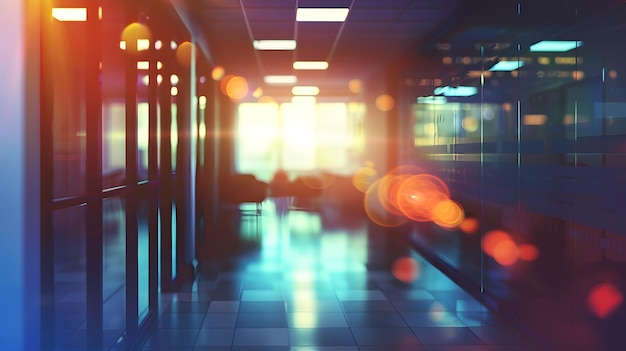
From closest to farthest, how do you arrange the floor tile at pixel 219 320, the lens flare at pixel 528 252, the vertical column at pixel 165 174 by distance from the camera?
the lens flare at pixel 528 252, the floor tile at pixel 219 320, the vertical column at pixel 165 174

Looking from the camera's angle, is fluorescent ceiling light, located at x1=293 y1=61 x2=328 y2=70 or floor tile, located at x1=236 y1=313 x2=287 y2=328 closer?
floor tile, located at x1=236 y1=313 x2=287 y2=328

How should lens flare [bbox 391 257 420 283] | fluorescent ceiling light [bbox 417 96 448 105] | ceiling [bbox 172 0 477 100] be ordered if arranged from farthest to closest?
fluorescent ceiling light [bbox 417 96 448 105] < lens flare [bbox 391 257 420 283] < ceiling [bbox 172 0 477 100]

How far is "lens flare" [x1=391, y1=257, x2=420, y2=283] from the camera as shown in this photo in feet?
20.3

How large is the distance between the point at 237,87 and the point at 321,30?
22.3ft

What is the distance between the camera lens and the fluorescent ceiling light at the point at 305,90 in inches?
567

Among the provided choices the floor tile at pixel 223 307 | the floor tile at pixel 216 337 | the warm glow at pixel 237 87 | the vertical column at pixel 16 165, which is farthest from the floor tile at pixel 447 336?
the warm glow at pixel 237 87

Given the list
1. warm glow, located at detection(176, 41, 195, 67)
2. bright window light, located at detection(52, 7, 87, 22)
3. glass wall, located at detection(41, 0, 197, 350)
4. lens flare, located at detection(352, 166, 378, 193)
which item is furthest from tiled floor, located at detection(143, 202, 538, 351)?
lens flare, located at detection(352, 166, 378, 193)

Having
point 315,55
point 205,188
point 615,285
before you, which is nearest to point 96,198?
point 615,285

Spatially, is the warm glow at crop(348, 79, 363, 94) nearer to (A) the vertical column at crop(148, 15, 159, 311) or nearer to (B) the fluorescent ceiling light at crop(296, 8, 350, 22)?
(B) the fluorescent ceiling light at crop(296, 8, 350, 22)

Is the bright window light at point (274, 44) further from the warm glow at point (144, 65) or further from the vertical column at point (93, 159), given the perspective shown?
the vertical column at point (93, 159)

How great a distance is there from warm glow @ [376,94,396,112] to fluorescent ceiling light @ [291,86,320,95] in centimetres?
285

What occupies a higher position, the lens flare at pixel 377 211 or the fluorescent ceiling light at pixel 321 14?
the fluorescent ceiling light at pixel 321 14

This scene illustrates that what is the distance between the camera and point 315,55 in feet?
31.0

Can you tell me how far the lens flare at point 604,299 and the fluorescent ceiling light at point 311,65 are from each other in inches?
301
